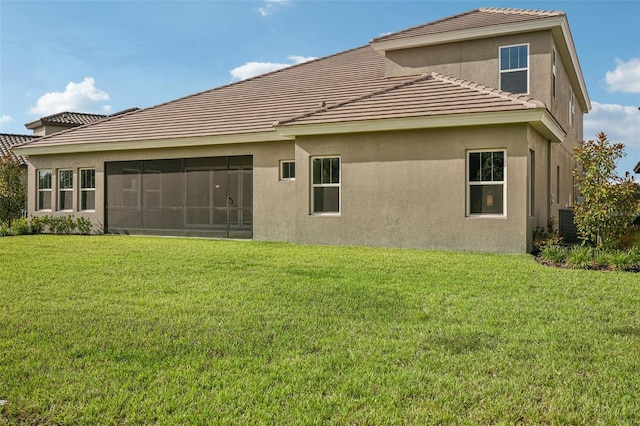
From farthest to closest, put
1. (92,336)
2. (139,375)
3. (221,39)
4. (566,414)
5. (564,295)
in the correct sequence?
(221,39)
(564,295)
(92,336)
(139,375)
(566,414)

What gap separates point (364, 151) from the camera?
13.3m

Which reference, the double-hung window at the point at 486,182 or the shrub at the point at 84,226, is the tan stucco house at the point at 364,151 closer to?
the double-hung window at the point at 486,182

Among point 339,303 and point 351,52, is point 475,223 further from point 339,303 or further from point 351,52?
point 351,52

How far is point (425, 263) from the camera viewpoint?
9.95 meters

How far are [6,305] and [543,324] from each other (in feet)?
21.7

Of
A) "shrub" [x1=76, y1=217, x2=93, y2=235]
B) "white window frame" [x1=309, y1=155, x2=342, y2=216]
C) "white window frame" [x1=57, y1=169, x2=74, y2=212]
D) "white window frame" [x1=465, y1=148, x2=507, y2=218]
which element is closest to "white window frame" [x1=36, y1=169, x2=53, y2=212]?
"white window frame" [x1=57, y1=169, x2=74, y2=212]

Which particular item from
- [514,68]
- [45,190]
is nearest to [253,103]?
[514,68]

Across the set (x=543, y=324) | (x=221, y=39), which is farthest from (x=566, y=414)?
(x=221, y=39)

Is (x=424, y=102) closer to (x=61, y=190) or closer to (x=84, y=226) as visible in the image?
(x=84, y=226)

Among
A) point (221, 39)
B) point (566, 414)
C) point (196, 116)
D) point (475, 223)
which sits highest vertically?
point (221, 39)

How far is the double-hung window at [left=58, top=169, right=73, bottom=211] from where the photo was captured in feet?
64.1

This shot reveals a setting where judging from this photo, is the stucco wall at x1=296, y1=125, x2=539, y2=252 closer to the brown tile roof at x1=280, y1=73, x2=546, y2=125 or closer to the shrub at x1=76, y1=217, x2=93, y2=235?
the brown tile roof at x1=280, y1=73, x2=546, y2=125

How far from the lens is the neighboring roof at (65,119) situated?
28.8 m

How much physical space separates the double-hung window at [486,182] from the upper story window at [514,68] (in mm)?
3287
